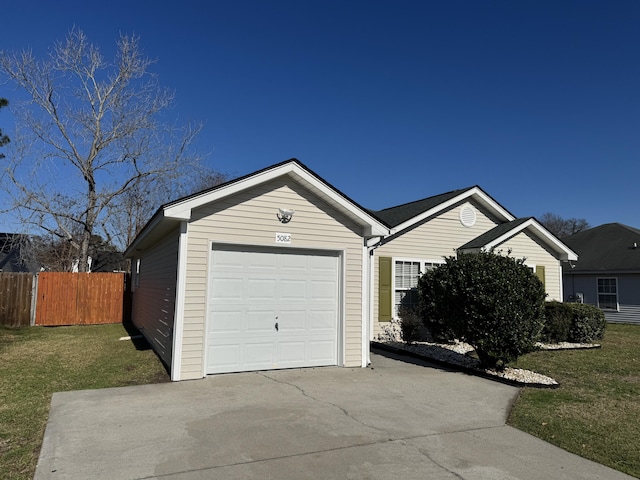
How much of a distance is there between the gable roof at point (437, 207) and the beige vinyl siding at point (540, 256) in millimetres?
982

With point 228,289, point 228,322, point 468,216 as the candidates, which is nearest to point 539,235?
point 468,216

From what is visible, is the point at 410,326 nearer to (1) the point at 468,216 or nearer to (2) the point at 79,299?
(1) the point at 468,216

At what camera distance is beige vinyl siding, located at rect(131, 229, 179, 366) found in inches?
327

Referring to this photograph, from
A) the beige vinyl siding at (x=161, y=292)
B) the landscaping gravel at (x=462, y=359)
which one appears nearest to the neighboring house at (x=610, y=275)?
the landscaping gravel at (x=462, y=359)

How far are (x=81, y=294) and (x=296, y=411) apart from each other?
15.3 meters

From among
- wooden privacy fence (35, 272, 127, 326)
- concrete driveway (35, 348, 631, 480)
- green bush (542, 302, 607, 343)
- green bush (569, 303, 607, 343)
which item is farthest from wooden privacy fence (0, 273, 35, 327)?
green bush (569, 303, 607, 343)

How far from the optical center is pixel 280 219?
27.8 feet

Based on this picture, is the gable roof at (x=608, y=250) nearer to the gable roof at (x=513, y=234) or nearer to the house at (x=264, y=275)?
the gable roof at (x=513, y=234)

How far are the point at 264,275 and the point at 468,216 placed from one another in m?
8.65

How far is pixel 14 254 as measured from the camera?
31844 millimetres

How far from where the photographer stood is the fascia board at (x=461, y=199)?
516 inches

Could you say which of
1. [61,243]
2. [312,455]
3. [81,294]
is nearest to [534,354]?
[312,455]

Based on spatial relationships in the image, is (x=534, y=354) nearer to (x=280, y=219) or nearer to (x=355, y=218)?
(x=355, y=218)

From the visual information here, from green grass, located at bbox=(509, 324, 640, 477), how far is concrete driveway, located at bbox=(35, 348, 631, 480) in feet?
0.92
